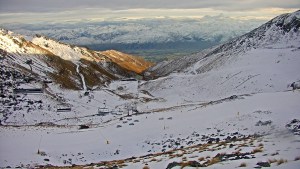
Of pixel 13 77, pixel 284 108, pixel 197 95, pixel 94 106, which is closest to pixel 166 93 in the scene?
pixel 197 95

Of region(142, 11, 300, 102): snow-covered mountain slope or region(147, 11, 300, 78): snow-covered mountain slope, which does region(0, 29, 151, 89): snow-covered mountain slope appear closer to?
region(142, 11, 300, 102): snow-covered mountain slope

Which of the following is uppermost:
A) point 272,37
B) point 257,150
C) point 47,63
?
point 272,37

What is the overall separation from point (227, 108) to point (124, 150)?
47.4 ft

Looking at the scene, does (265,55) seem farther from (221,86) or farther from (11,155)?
(11,155)

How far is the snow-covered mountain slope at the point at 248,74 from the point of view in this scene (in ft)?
283

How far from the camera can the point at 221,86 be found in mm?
94188

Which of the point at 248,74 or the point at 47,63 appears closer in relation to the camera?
the point at 248,74

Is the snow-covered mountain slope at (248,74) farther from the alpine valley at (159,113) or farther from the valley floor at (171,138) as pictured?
the valley floor at (171,138)

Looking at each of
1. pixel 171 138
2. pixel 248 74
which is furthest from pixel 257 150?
pixel 248 74

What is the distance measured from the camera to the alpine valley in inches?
985

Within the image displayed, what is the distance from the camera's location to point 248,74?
3718 inches

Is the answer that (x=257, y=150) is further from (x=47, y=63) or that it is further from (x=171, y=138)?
(x=47, y=63)

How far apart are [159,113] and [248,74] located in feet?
166

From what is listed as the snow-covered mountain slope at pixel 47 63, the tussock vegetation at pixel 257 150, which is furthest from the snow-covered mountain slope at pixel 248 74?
the tussock vegetation at pixel 257 150
